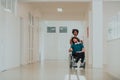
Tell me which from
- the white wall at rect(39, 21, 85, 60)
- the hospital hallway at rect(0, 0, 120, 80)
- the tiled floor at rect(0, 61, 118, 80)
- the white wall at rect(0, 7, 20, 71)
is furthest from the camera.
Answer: the white wall at rect(39, 21, 85, 60)

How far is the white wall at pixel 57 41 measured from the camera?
2052cm

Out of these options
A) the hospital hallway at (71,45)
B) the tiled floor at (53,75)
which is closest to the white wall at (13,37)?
the hospital hallway at (71,45)

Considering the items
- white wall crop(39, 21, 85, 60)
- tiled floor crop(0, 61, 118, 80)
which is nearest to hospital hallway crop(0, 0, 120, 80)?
tiled floor crop(0, 61, 118, 80)

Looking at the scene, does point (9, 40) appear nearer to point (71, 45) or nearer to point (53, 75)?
point (71, 45)

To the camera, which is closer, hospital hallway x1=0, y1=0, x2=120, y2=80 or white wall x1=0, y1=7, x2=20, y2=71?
hospital hallway x1=0, y1=0, x2=120, y2=80

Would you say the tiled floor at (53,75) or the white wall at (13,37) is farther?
the white wall at (13,37)

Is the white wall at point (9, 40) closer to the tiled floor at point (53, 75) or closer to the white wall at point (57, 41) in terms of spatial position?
the tiled floor at point (53, 75)

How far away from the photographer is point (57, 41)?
20.9 metres

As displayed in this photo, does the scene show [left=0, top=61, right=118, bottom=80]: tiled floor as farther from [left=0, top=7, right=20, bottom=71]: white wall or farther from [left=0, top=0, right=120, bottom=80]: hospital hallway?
[left=0, top=7, right=20, bottom=71]: white wall

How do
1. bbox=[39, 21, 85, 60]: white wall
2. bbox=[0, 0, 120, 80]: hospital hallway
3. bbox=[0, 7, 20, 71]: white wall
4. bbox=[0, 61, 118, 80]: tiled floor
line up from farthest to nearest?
bbox=[39, 21, 85, 60]: white wall
bbox=[0, 7, 20, 71]: white wall
bbox=[0, 0, 120, 80]: hospital hallway
bbox=[0, 61, 118, 80]: tiled floor

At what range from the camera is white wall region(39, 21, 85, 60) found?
67.3ft

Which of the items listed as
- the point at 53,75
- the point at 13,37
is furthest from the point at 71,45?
the point at 13,37

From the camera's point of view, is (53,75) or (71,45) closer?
(53,75)

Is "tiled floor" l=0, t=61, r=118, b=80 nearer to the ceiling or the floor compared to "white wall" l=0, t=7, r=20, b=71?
nearer to the floor
